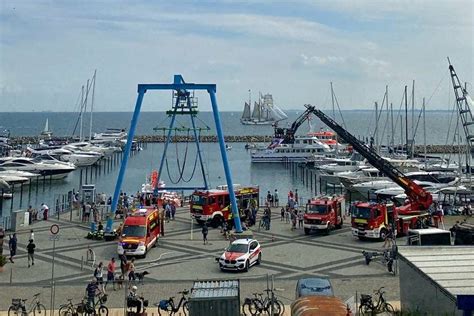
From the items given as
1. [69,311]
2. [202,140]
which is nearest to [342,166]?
[69,311]

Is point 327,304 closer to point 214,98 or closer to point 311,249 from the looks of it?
point 311,249

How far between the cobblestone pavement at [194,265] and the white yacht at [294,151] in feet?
221

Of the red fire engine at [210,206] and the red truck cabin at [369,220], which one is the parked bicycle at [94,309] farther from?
the red truck cabin at [369,220]

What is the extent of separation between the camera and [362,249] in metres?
29.4

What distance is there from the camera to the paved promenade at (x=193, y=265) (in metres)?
21.6

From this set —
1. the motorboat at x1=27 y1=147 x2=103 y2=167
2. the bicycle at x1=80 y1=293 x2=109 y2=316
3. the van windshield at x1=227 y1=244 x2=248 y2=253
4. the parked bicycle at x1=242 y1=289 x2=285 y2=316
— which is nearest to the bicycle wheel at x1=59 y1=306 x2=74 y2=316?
the bicycle at x1=80 y1=293 x2=109 y2=316

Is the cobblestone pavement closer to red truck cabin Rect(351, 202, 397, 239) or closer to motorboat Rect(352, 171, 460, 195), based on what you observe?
red truck cabin Rect(351, 202, 397, 239)

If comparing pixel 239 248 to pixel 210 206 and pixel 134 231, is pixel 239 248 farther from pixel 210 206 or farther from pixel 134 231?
pixel 210 206

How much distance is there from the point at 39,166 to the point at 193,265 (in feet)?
183

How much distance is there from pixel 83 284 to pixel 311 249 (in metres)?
12.2

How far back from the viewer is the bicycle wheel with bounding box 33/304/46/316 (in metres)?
18.2

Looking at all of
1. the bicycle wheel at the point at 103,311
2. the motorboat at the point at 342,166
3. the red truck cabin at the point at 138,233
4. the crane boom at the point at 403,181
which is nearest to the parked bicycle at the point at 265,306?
the bicycle wheel at the point at 103,311

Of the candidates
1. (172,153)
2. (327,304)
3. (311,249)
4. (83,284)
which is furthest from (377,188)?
(172,153)

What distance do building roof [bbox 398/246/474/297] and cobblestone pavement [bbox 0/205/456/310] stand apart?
3.56 meters
